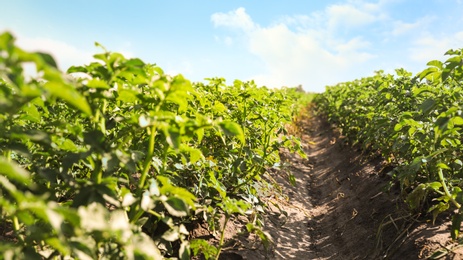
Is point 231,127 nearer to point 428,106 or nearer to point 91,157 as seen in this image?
point 91,157

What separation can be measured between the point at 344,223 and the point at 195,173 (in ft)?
7.58

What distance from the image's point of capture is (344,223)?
14.9 feet

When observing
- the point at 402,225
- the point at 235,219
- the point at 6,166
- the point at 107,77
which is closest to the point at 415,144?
the point at 402,225

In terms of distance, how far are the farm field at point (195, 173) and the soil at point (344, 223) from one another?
0.02 metres

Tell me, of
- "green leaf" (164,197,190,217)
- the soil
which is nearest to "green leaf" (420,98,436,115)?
the soil

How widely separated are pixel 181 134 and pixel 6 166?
79 cm

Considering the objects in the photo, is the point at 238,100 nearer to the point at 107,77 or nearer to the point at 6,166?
the point at 107,77

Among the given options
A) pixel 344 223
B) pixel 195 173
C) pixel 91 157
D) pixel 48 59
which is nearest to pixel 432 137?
pixel 344 223

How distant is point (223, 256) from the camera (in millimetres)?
2922

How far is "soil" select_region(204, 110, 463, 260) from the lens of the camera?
3.09 m

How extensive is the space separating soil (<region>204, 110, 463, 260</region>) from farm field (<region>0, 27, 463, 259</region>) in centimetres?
2

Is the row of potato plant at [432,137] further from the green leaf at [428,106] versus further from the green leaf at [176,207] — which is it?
the green leaf at [176,207]

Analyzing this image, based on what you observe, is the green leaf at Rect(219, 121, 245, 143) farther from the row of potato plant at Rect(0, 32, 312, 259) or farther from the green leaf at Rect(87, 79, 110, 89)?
the green leaf at Rect(87, 79, 110, 89)

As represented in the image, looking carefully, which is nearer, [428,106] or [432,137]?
[428,106]
